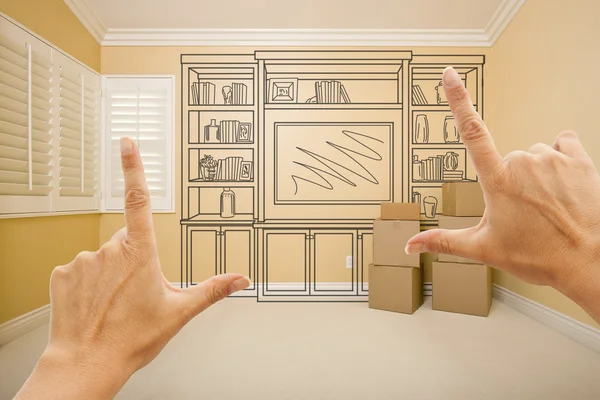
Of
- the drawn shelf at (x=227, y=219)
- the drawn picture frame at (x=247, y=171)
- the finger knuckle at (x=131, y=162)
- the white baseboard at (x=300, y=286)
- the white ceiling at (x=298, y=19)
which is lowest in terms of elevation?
the white baseboard at (x=300, y=286)

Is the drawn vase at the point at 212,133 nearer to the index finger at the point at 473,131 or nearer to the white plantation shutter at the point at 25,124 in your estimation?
the white plantation shutter at the point at 25,124

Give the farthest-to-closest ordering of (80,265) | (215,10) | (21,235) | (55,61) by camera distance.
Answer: (215,10), (55,61), (21,235), (80,265)

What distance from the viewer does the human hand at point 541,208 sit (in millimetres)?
473

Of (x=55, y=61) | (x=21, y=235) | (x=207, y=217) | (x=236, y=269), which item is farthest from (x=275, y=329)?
(x=55, y=61)

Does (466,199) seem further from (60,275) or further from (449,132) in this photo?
(60,275)

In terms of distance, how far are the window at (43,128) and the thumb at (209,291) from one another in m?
2.60

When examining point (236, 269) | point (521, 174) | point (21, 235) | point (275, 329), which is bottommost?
point (275, 329)

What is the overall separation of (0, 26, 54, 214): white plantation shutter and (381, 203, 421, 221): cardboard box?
2.89 meters

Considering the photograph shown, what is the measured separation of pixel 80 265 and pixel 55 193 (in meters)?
3.03

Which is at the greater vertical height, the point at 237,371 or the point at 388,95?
the point at 388,95

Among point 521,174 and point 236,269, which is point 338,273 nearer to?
point 236,269

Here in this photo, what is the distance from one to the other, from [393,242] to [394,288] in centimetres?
41

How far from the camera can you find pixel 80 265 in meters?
0.45

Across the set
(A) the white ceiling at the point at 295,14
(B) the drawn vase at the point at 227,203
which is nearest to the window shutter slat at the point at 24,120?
(A) the white ceiling at the point at 295,14
